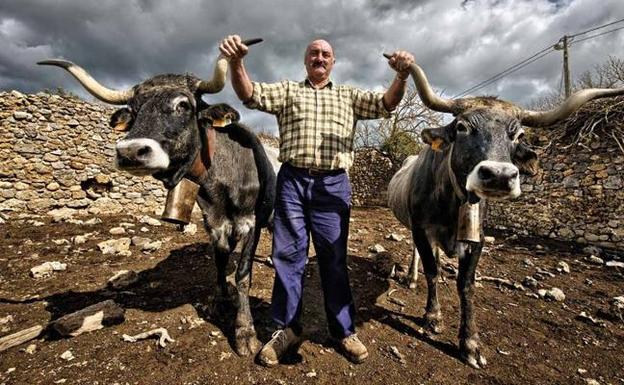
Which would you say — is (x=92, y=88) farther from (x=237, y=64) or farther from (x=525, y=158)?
(x=525, y=158)

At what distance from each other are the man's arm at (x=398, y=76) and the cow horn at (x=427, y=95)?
5 cm

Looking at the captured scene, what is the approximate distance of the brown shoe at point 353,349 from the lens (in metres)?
2.63

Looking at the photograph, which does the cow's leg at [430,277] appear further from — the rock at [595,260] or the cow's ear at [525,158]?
the rock at [595,260]

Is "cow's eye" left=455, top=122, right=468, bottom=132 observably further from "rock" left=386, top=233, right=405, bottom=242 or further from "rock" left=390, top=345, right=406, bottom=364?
"rock" left=386, top=233, right=405, bottom=242

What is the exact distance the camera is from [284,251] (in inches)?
108

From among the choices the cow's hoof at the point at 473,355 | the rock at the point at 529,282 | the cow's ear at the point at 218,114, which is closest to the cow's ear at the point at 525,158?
the cow's hoof at the point at 473,355

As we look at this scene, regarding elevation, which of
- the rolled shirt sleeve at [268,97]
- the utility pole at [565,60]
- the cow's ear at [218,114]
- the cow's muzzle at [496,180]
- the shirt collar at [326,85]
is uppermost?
the utility pole at [565,60]

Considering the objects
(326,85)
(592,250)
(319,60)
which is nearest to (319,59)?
(319,60)

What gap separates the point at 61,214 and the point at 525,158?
10.1m

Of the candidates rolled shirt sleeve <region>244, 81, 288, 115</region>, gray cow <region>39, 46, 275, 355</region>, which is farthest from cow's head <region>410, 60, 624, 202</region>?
gray cow <region>39, 46, 275, 355</region>

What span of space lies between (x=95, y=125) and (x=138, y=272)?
719cm

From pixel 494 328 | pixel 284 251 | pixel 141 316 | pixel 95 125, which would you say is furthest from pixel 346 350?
pixel 95 125

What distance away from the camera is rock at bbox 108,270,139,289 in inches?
156

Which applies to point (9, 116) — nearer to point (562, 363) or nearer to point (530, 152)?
point (530, 152)
